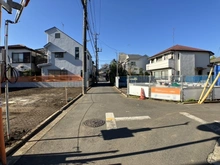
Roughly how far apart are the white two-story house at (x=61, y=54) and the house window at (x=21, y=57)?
11.7 ft

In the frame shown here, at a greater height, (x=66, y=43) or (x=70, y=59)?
(x=66, y=43)

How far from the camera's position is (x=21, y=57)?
29156 mm

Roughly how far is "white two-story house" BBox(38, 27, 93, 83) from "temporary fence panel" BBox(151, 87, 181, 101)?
19447mm

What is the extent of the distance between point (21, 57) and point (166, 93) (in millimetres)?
27710

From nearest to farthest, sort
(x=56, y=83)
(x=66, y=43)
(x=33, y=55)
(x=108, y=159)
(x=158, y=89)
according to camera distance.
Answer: (x=108, y=159)
(x=158, y=89)
(x=56, y=83)
(x=66, y=43)
(x=33, y=55)

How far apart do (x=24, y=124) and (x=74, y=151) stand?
3.00 meters

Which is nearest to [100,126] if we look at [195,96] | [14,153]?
[14,153]

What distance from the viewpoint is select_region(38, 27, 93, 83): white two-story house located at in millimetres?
28344

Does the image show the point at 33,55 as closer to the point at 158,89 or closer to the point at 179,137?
the point at 158,89

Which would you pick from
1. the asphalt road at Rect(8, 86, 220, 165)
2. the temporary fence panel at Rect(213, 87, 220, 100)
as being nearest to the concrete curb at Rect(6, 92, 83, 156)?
the asphalt road at Rect(8, 86, 220, 165)

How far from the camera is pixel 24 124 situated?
229 inches

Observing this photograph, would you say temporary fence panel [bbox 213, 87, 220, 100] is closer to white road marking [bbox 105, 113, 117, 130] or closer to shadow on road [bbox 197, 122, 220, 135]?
shadow on road [bbox 197, 122, 220, 135]

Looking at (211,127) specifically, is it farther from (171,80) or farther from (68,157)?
(171,80)

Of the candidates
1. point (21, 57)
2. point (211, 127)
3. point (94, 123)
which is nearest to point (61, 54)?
point (21, 57)
